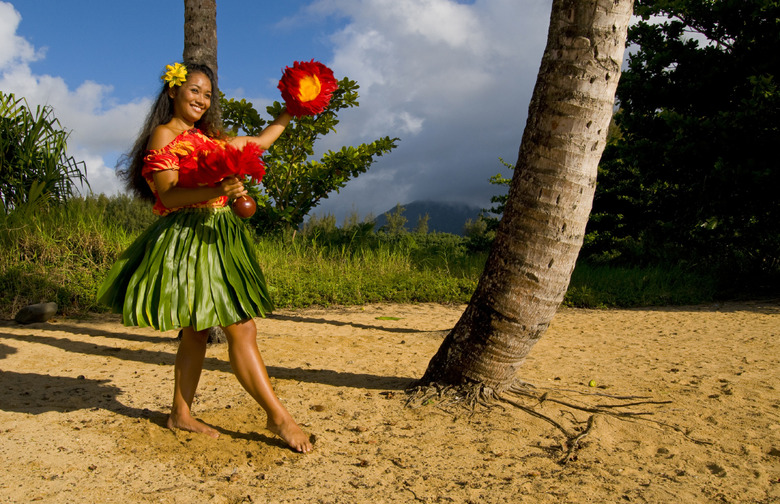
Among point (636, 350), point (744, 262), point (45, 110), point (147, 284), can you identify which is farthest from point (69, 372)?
point (744, 262)

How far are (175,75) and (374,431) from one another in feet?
7.20

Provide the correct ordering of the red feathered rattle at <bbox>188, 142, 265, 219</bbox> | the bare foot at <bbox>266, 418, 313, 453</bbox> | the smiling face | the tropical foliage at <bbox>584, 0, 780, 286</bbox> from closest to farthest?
the red feathered rattle at <bbox>188, 142, 265, 219</bbox>, the bare foot at <bbox>266, 418, 313, 453</bbox>, the smiling face, the tropical foliage at <bbox>584, 0, 780, 286</bbox>

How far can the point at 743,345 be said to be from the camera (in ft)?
17.2

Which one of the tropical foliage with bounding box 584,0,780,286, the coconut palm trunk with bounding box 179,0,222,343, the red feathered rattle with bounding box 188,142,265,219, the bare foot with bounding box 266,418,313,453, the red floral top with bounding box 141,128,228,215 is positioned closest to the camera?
the red feathered rattle with bounding box 188,142,265,219

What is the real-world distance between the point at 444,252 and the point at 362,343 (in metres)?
4.72

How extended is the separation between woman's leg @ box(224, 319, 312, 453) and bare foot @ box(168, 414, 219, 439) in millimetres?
390

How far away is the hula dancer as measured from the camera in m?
2.77

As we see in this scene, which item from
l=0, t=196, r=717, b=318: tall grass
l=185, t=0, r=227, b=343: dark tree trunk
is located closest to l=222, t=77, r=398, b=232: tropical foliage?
l=0, t=196, r=717, b=318: tall grass

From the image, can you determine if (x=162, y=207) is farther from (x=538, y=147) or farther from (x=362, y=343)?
(x=362, y=343)

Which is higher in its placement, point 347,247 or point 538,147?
point 538,147

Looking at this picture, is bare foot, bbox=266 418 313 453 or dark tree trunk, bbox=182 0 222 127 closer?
bare foot, bbox=266 418 313 453

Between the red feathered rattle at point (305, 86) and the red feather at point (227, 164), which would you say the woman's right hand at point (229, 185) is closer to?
the red feather at point (227, 164)

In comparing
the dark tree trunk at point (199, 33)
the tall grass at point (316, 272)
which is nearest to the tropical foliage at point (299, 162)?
the tall grass at point (316, 272)

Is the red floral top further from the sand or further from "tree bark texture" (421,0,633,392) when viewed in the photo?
"tree bark texture" (421,0,633,392)
